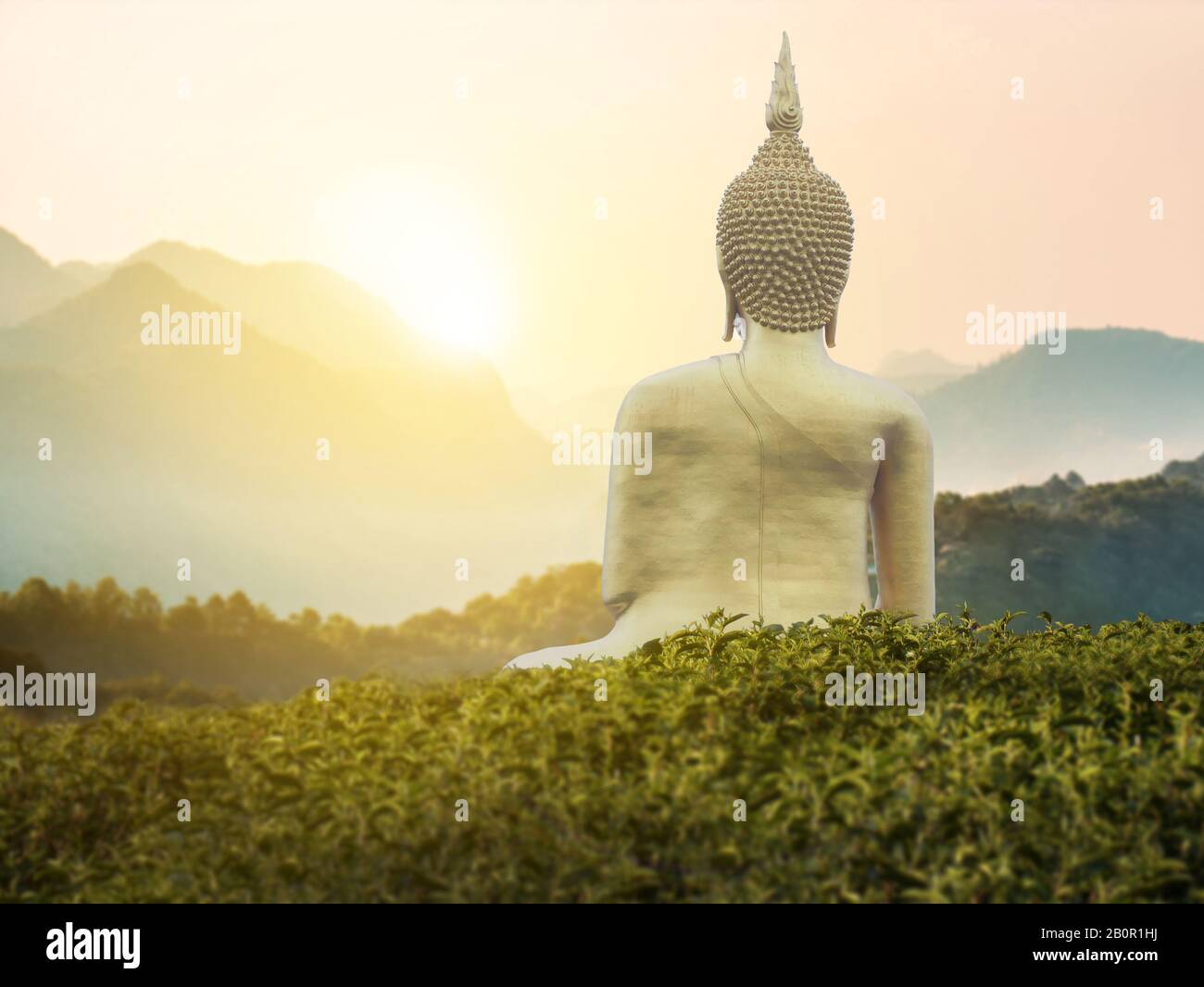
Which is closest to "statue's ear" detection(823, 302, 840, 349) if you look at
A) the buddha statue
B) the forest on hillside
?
the buddha statue

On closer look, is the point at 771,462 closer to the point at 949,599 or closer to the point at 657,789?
the point at 657,789

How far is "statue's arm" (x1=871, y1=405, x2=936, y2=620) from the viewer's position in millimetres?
8680

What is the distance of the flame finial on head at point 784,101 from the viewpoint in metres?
8.91

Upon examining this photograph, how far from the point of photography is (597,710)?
5.46 metres

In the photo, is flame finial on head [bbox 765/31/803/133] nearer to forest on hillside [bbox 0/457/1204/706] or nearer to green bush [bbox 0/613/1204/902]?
green bush [bbox 0/613/1204/902]

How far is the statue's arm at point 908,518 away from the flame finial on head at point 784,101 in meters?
2.16

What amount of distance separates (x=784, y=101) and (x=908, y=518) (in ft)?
9.89

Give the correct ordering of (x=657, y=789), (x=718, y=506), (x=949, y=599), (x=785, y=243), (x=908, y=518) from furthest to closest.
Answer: (x=949, y=599) < (x=908, y=518) < (x=785, y=243) < (x=718, y=506) < (x=657, y=789)

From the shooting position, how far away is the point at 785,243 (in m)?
8.62

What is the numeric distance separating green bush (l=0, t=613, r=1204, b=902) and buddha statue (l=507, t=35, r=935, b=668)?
5.96ft

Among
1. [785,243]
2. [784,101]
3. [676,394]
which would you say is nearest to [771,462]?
[676,394]

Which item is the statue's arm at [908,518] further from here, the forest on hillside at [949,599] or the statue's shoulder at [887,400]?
the forest on hillside at [949,599]

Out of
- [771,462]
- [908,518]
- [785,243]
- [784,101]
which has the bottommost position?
[908,518]

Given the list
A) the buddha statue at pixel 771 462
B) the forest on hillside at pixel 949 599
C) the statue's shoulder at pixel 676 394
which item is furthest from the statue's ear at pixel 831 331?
the forest on hillside at pixel 949 599
